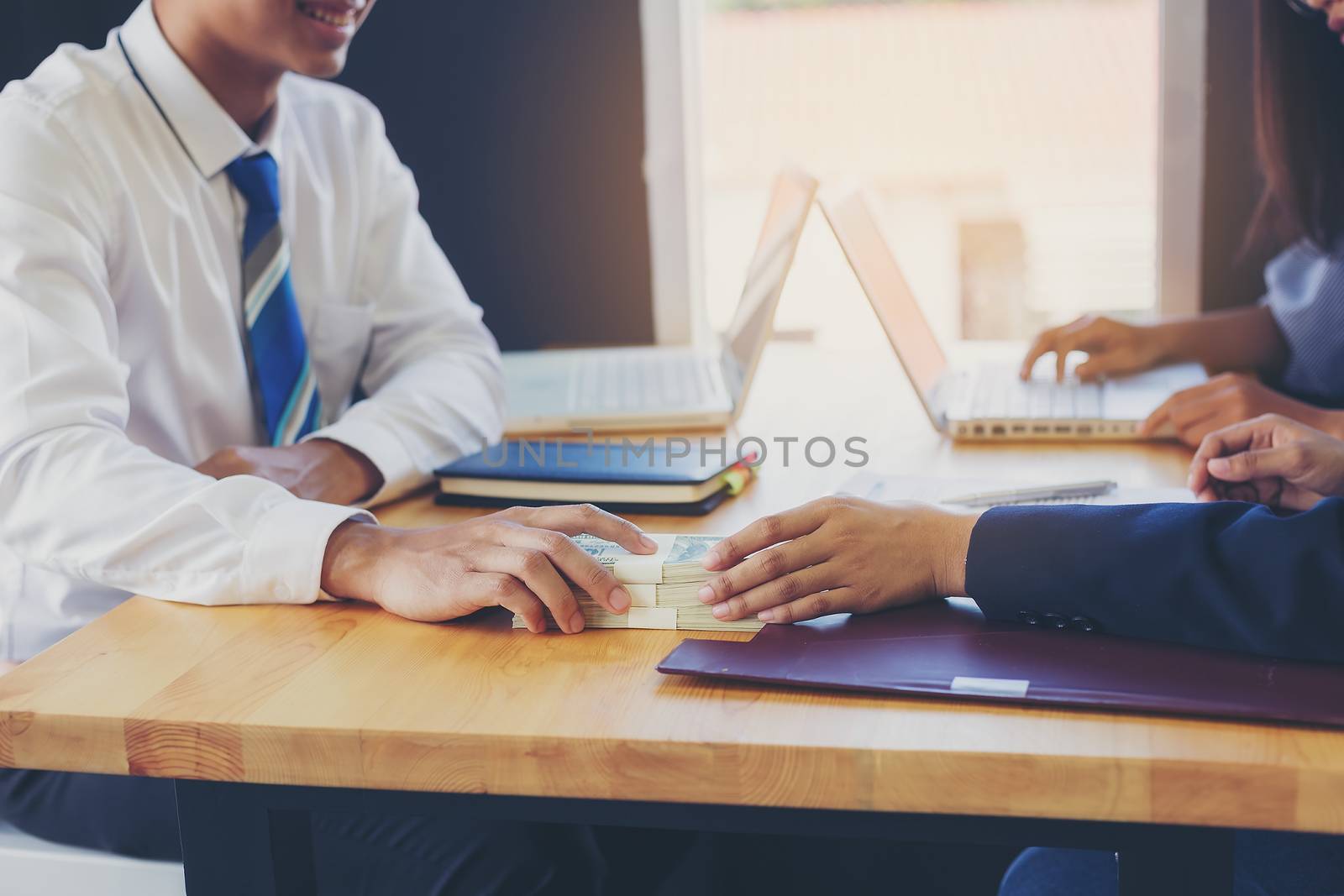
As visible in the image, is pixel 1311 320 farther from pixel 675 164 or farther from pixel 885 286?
pixel 675 164

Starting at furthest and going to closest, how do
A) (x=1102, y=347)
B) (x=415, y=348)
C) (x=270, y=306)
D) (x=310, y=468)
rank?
1. (x=1102, y=347)
2. (x=415, y=348)
3. (x=270, y=306)
4. (x=310, y=468)

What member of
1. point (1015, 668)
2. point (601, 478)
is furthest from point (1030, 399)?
point (1015, 668)

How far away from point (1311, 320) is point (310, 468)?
54.2 inches

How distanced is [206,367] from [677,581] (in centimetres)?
77

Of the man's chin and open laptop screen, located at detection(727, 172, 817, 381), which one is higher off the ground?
the man's chin

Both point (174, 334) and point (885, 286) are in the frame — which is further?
→ point (885, 286)

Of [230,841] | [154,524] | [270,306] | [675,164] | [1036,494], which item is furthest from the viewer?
[675,164]

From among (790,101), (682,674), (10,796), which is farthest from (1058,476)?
(790,101)

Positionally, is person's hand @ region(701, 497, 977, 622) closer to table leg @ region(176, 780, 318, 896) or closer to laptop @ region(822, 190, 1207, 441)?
table leg @ region(176, 780, 318, 896)

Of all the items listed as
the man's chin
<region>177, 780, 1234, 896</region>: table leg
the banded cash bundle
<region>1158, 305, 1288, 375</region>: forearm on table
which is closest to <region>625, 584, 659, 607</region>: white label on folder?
the banded cash bundle

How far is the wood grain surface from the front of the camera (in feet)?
2.27

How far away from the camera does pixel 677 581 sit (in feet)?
3.04

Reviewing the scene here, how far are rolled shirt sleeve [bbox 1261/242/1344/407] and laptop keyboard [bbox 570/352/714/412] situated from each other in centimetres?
85

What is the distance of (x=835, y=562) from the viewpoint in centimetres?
91
